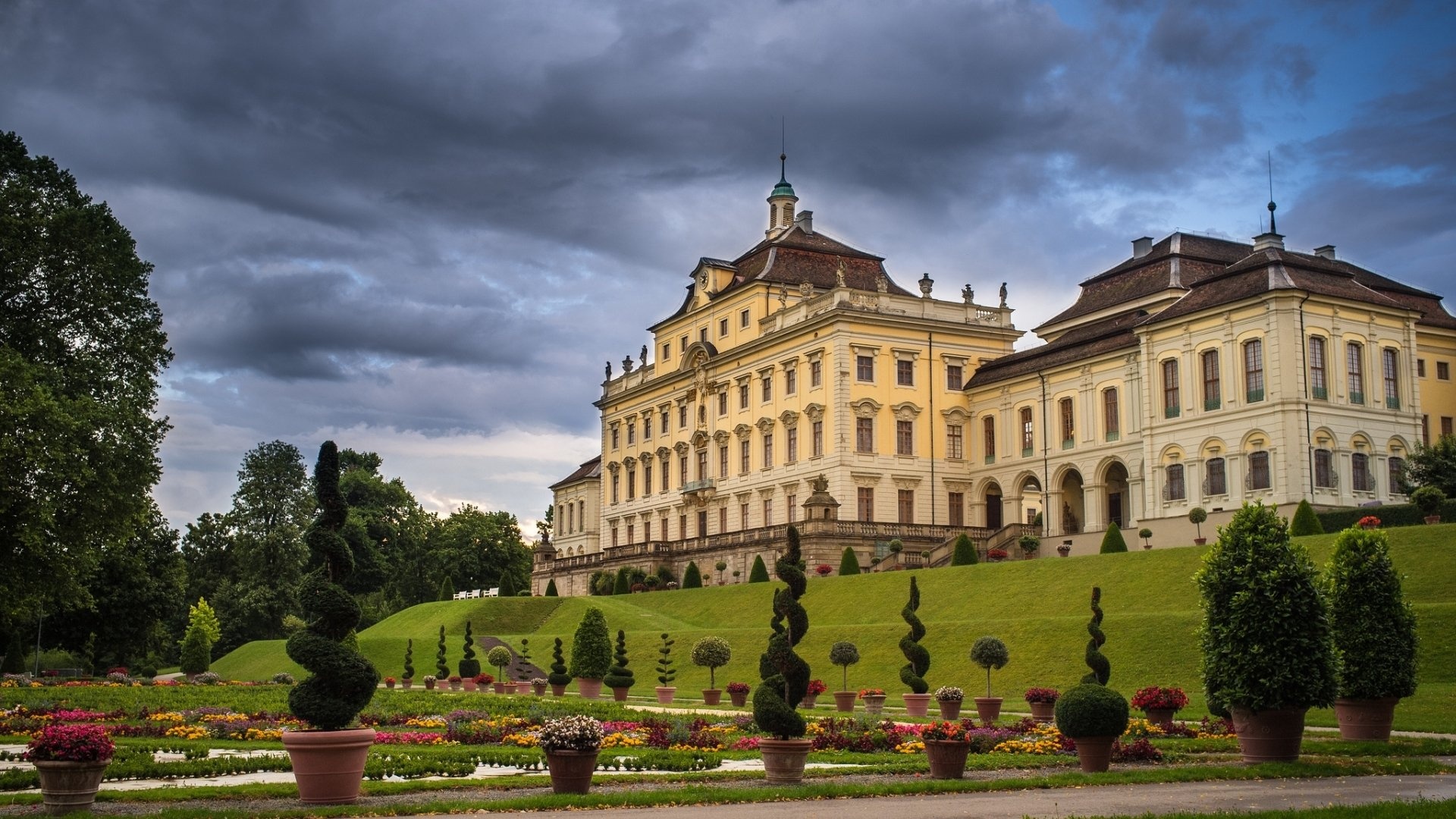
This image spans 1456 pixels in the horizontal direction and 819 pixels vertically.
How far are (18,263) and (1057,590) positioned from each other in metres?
29.0

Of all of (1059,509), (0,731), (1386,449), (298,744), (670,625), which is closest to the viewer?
(298,744)

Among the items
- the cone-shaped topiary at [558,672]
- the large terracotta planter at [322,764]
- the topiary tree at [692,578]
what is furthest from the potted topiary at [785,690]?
the topiary tree at [692,578]

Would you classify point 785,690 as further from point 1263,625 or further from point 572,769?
point 1263,625

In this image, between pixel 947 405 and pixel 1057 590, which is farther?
pixel 947 405

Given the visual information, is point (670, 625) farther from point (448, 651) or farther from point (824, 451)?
point (824, 451)

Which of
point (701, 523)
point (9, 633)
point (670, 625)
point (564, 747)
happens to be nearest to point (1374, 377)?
point (670, 625)

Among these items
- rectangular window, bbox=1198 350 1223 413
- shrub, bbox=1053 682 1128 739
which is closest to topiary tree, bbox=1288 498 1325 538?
rectangular window, bbox=1198 350 1223 413

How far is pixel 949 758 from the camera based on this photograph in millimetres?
16219

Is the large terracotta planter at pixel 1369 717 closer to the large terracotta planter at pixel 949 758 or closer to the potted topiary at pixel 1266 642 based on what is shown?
the potted topiary at pixel 1266 642

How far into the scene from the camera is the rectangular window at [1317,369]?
46781 millimetres

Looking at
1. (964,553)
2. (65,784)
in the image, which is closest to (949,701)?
(65,784)

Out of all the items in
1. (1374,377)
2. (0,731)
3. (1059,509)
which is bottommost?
(0,731)

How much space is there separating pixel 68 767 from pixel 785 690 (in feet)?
26.2

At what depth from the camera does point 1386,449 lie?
47812 mm
